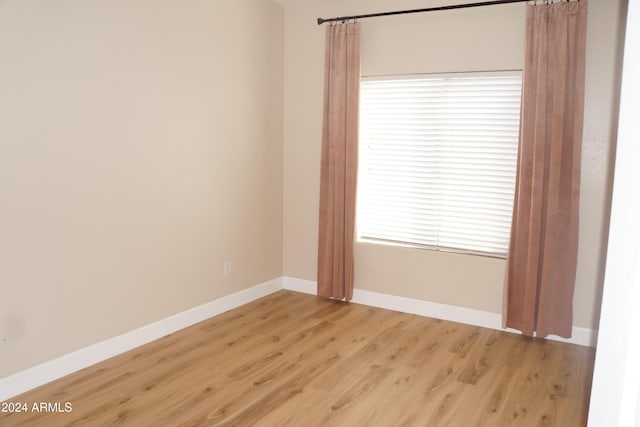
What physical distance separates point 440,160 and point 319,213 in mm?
1228

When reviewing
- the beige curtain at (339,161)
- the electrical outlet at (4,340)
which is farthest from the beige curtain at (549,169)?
the electrical outlet at (4,340)

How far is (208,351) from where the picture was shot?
11.2 ft

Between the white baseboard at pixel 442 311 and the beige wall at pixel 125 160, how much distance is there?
1.03 meters

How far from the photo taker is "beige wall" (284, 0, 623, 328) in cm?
351

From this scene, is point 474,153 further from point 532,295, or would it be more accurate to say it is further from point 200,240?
point 200,240

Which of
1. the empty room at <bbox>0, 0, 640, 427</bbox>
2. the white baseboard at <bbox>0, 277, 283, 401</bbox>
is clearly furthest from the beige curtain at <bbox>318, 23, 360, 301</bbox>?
the white baseboard at <bbox>0, 277, 283, 401</bbox>

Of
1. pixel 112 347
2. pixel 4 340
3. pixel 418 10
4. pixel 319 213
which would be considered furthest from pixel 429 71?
pixel 4 340

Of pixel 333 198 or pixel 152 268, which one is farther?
pixel 333 198

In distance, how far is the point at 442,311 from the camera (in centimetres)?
420

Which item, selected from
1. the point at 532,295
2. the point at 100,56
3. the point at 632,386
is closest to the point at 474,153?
the point at 532,295

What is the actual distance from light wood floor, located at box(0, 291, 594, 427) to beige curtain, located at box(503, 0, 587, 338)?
358mm

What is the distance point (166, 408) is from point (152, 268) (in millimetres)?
1183

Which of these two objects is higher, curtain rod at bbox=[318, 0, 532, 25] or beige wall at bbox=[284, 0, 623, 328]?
curtain rod at bbox=[318, 0, 532, 25]

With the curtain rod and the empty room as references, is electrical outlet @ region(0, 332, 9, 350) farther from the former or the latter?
the curtain rod
